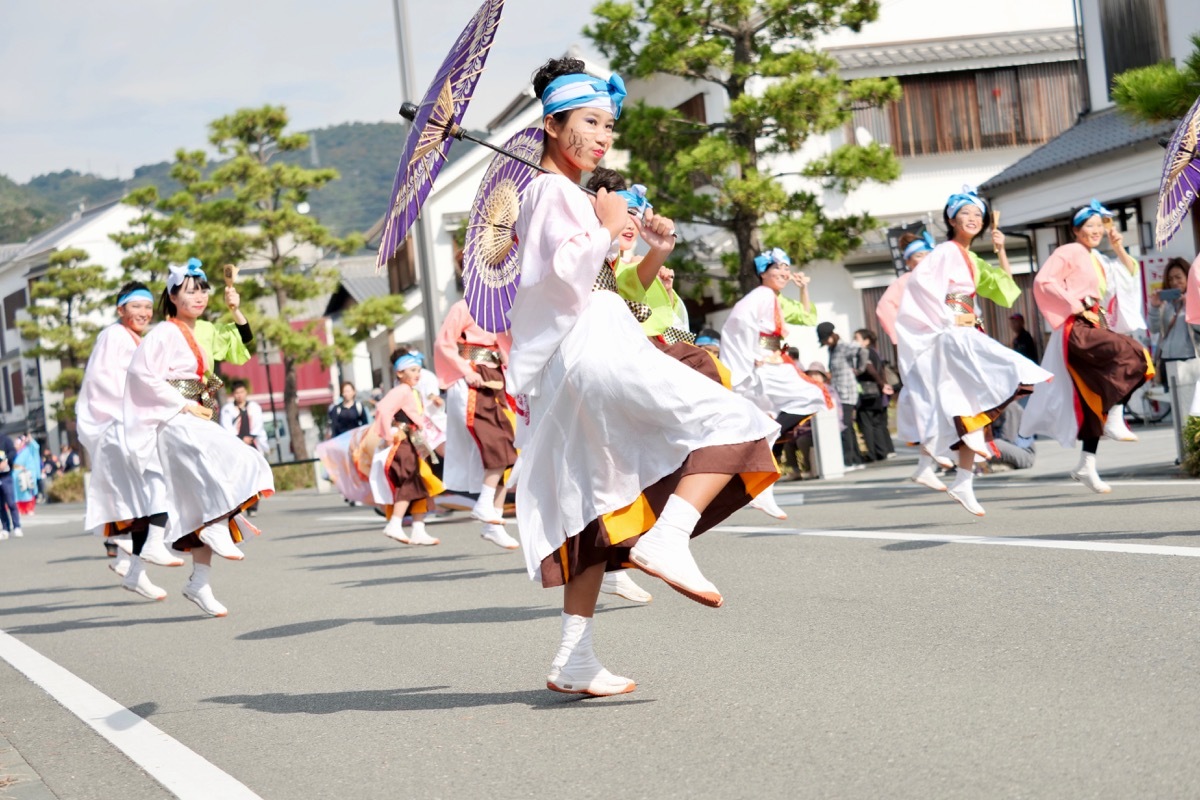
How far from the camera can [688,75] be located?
821 inches

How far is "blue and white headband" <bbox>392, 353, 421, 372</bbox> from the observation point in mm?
13805

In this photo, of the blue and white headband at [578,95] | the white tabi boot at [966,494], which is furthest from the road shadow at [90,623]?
the blue and white headband at [578,95]

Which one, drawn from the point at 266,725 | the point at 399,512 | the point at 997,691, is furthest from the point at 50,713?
the point at 399,512

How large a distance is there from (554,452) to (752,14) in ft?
57.1

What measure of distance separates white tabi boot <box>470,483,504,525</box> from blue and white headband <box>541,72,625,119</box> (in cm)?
573

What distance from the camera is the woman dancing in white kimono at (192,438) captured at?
8672mm

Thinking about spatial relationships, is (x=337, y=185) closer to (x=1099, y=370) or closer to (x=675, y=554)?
(x=1099, y=370)

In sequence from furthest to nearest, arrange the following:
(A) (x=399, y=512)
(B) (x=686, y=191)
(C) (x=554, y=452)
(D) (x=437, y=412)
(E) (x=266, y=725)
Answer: (B) (x=686, y=191), (D) (x=437, y=412), (A) (x=399, y=512), (E) (x=266, y=725), (C) (x=554, y=452)

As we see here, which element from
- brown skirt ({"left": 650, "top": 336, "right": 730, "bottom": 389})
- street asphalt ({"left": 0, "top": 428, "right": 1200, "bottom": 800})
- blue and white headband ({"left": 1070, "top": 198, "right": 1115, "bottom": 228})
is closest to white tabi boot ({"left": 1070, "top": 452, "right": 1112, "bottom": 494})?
street asphalt ({"left": 0, "top": 428, "right": 1200, "bottom": 800})

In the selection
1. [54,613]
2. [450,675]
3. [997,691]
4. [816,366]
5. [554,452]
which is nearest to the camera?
[997,691]

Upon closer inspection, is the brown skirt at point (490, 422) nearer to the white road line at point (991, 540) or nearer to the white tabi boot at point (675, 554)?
the white road line at point (991, 540)

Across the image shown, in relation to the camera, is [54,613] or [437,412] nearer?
[54,613]

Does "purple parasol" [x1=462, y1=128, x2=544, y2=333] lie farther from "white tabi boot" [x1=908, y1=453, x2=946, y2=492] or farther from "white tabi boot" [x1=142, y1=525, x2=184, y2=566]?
"white tabi boot" [x1=908, y1=453, x2=946, y2=492]

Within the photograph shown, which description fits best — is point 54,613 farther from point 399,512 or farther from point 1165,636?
point 1165,636
